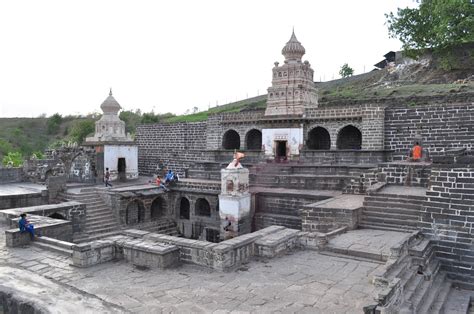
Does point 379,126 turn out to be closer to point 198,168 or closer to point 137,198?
point 198,168

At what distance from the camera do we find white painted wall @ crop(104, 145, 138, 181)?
21.3 metres

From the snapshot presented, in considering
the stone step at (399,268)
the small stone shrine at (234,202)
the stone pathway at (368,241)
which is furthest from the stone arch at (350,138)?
the stone step at (399,268)

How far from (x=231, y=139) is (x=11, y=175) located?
514 inches

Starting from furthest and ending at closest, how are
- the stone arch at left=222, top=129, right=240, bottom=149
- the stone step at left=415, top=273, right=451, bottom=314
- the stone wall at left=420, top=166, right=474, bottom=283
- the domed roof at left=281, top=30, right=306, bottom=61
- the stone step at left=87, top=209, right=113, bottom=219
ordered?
the stone arch at left=222, top=129, right=240, bottom=149 < the domed roof at left=281, top=30, right=306, bottom=61 < the stone step at left=87, top=209, right=113, bottom=219 < the stone wall at left=420, top=166, right=474, bottom=283 < the stone step at left=415, top=273, right=451, bottom=314

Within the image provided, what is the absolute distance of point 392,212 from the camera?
435 inches

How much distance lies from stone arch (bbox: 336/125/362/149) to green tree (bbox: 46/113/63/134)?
47.0 meters

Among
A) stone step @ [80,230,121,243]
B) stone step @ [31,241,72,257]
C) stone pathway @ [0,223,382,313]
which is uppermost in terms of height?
stone step @ [31,241,72,257]

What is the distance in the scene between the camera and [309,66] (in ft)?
73.8

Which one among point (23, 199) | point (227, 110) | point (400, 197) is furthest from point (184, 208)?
point (227, 110)

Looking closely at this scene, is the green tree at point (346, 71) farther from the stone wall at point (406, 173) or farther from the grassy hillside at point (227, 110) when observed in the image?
the stone wall at point (406, 173)

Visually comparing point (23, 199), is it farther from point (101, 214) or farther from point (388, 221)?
point (388, 221)

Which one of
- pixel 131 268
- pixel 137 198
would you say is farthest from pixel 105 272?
pixel 137 198

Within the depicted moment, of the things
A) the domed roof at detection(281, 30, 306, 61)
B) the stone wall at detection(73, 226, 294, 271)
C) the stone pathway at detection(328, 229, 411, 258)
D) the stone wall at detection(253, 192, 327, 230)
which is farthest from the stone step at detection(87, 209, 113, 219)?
the domed roof at detection(281, 30, 306, 61)

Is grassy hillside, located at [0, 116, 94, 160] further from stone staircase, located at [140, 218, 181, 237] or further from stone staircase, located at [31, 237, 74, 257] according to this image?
stone staircase, located at [31, 237, 74, 257]
